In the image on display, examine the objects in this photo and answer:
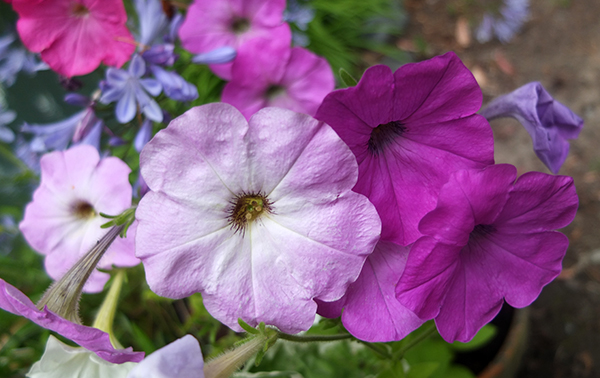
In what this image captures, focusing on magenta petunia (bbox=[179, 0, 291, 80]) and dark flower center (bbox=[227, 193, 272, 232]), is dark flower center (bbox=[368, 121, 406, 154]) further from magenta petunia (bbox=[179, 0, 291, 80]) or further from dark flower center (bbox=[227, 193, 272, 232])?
magenta petunia (bbox=[179, 0, 291, 80])

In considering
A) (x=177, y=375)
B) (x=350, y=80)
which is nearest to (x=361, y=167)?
(x=350, y=80)

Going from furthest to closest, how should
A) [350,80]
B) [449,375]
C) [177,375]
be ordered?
[449,375] < [350,80] < [177,375]

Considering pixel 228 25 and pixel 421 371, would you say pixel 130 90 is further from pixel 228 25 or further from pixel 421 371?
pixel 421 371

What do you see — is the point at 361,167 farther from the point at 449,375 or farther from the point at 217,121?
the point at 449,375

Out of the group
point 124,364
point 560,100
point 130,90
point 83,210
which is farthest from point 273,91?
point 560,100

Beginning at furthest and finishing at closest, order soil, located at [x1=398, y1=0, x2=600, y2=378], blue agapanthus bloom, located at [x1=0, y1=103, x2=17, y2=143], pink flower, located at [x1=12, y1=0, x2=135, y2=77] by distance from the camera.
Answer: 1. soil, located at [x1=398, y1=0, x2=600, y2=378]
2. blue agapanthus bloom, located at [x1=0, y1=103, x2=17, y2=143]
3. pink flower, located at [x1=12, y1=0, x2=135, y2=77]

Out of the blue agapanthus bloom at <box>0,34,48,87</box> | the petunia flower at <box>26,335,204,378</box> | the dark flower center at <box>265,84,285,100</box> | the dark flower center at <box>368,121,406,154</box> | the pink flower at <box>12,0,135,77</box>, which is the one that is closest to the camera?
the petunia flower at <box>26,335,204,378</box>

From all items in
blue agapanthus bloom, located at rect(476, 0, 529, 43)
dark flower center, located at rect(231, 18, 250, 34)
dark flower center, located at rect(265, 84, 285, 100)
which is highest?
dark flower center, located at rect(231, 18, 250, 34)

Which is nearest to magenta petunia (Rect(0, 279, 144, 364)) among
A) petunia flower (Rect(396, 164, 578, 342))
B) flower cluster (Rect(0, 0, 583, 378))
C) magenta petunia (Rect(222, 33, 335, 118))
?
flower cluster (Rect(0, 0, 583, 378))
